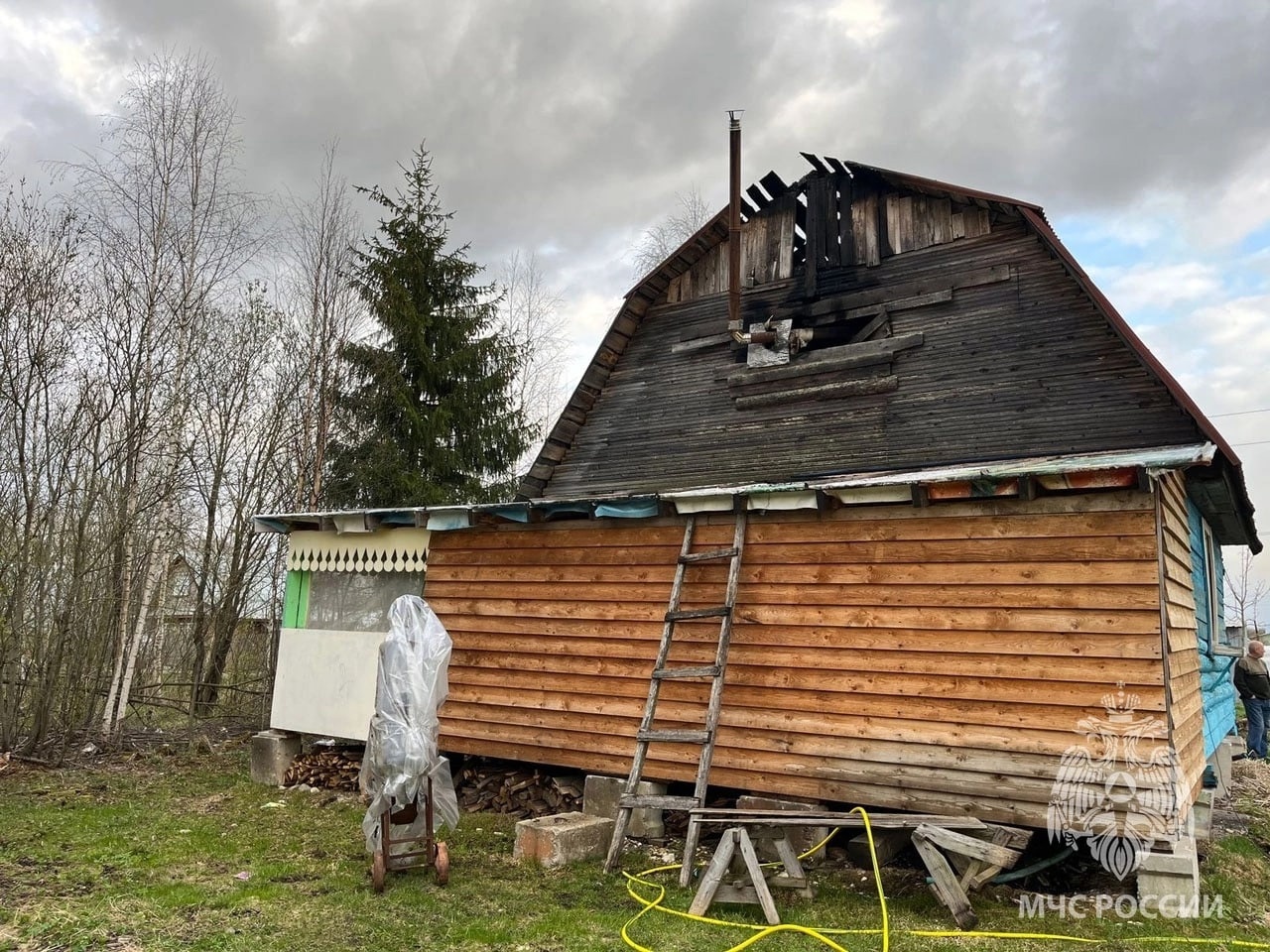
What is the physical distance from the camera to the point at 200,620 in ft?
48.3

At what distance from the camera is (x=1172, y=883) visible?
508cm

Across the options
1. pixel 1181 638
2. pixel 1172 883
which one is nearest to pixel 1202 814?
pixel 1181 638

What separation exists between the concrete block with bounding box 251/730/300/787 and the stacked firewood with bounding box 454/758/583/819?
2.20 m

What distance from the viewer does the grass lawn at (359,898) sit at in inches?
180

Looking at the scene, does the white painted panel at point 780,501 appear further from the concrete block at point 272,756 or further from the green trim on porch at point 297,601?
the concrete block at point 272,756

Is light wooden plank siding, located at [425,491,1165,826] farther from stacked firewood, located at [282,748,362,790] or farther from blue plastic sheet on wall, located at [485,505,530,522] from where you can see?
stacked firewood, located at [282,748,362,790]

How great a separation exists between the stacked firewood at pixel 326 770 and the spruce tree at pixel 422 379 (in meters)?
6.73

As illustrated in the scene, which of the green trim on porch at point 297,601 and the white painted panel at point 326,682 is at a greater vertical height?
the green trim on porch at point 297,601

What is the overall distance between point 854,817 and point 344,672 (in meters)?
5.93

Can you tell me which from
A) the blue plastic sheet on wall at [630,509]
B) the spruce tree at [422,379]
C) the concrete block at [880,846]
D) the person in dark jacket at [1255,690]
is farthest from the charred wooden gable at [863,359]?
the spruce tree at [422,379]

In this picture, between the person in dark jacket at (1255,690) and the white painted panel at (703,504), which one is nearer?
the white painted panel at (703,504)

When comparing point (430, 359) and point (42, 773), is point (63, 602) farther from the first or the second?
point (430, 359)

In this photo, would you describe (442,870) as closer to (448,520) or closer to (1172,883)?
(448,520)

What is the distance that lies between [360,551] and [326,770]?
2373 millimetres
